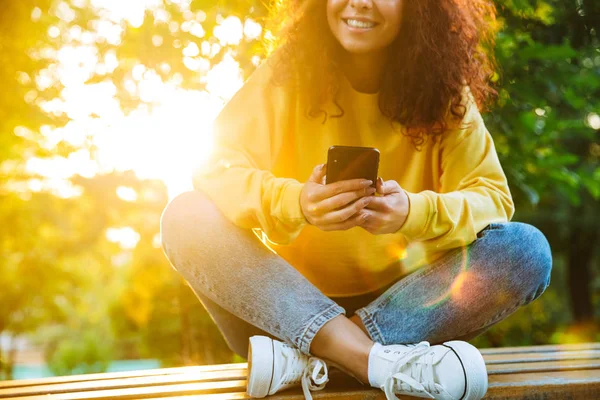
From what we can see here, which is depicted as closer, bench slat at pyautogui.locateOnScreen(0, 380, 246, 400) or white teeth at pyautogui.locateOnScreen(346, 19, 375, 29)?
bench slat at pyautogui.locateOnScreen(0, 380, 246, 400)

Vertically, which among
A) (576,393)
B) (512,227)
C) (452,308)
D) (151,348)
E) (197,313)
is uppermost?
(512,227)

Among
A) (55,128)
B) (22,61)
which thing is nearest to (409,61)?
(55,128)

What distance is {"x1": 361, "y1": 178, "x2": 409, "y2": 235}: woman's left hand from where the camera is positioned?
1.57 metres

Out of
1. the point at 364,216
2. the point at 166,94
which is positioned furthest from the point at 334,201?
the point at 166,94

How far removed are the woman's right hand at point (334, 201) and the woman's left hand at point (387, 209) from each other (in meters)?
0.02

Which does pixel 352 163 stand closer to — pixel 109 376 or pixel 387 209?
pixel 387 209

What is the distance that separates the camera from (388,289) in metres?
1.66

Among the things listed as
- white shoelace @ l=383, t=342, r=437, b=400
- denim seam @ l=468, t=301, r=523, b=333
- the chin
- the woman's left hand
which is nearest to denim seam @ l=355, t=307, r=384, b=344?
white shoelace @ l=383, t=342, r=437, b=400

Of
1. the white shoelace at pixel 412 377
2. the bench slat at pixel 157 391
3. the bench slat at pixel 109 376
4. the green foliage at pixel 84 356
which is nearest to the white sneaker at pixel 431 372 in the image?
the white shoelace at pixel 412 377

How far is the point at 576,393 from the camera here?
1.57m

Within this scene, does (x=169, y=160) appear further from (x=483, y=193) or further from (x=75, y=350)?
(x=75, y=350)

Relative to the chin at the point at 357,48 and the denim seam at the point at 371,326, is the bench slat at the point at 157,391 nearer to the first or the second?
the denim seam at the point at 371,326

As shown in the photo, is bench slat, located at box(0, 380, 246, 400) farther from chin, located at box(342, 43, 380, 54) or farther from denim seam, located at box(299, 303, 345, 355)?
chin, located at box(342, 43, 380, 54)

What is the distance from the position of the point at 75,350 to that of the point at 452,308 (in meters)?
22.5
